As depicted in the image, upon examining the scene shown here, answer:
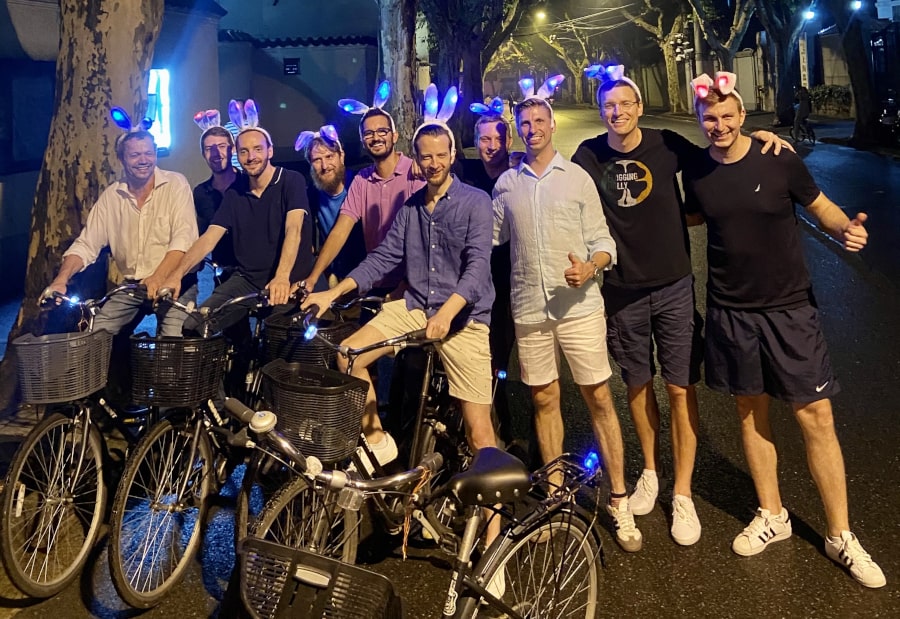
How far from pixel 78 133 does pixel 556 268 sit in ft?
11.8

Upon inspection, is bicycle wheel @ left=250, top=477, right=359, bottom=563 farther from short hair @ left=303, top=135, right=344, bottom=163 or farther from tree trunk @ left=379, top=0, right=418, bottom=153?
tree trunk @ left=379, top=0, right=418, bottom=153

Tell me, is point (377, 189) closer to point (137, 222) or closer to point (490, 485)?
point (137, 222)

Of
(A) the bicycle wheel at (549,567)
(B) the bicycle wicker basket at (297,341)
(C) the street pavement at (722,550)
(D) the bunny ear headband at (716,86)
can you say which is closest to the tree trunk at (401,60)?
(C) the street pavement at (722,550)

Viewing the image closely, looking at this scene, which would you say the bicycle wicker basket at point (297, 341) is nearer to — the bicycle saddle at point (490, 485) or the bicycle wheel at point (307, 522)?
the bicycle wheel at point (307, 522)

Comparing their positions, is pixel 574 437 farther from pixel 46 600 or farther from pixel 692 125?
pixel 692 125

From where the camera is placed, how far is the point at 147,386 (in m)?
3.62

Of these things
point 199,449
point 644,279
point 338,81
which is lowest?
point 199,449

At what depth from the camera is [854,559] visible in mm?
3600

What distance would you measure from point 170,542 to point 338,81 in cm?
1924

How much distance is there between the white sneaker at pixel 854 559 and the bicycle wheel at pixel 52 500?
339 cm

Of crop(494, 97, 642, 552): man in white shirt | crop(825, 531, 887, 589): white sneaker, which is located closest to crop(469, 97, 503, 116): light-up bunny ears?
crop(494, 97, 642, 552): man in white shirt

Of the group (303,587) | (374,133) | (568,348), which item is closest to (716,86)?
(568,348)

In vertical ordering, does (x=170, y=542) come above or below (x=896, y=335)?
below

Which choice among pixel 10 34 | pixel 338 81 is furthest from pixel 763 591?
pixel 338 81
